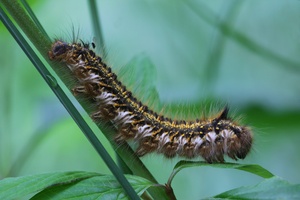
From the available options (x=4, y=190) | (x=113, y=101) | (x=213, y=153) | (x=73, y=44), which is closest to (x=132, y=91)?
(x=113, y=101)

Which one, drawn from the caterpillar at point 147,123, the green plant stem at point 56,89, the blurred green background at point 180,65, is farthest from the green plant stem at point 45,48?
the blurred green background at point 180,65

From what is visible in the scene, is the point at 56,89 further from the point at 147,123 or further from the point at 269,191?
the point at 147,123

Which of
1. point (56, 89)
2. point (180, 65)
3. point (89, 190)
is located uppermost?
point (56, 89)

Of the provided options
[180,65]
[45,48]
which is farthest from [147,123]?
[180,65]

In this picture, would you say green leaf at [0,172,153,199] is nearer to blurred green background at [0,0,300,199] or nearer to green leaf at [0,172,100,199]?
green leaf at [0,172,100,199]

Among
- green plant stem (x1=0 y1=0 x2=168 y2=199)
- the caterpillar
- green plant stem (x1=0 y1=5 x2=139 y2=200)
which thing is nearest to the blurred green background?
the caterpillar

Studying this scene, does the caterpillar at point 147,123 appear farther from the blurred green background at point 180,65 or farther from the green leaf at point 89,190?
the blurred green background at point 180,65
